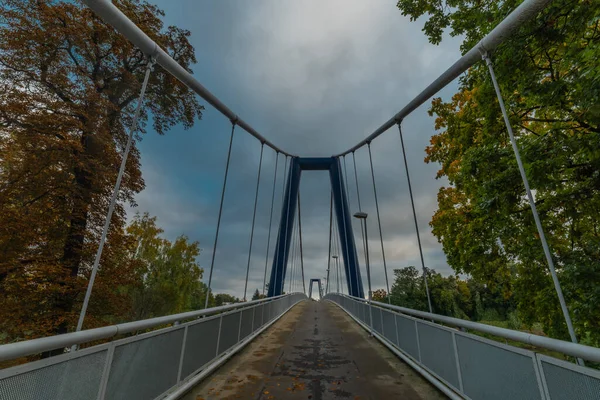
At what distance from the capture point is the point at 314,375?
450 centimetres

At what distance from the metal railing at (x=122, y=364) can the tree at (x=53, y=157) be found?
650 centimetres

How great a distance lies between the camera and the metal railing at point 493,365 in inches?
78.0

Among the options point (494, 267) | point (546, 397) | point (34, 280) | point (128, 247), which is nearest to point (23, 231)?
point (34, 280)

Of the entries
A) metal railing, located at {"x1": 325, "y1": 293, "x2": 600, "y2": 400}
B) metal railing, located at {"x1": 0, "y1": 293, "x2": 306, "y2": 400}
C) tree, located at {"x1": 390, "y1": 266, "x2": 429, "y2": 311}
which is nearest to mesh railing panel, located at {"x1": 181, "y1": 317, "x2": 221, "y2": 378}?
metal railing, located at {"x1": 0, "y1": 293, "x2": 306, "y2": 400}

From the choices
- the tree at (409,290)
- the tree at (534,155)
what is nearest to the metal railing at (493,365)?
the tree at (534,155)

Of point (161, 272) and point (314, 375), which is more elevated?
point (161, 272)

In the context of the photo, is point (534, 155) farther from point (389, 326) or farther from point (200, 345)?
point (200, 345)

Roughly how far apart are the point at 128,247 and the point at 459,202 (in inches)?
489

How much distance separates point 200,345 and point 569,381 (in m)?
4.18

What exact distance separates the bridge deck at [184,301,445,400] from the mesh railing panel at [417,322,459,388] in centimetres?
28

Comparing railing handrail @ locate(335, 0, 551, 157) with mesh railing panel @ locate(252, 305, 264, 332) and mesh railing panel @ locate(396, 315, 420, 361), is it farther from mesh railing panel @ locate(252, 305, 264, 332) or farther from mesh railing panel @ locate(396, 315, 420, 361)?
mesh railing panel @ locate(252, 305, 264, 332)

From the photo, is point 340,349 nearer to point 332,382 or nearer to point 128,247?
point 332,382

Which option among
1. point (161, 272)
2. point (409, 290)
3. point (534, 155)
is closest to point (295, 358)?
point (534, 155)

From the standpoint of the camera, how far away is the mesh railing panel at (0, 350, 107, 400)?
1671 millimetres
